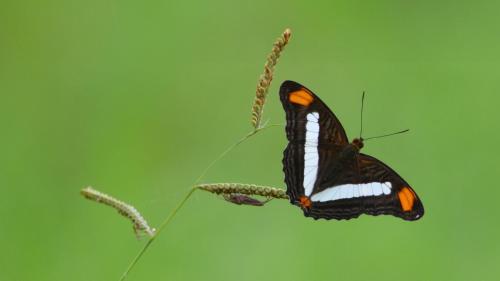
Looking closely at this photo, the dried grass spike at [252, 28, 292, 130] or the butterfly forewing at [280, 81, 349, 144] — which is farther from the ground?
the butterfly forewing at [280, 81, 349, 144]

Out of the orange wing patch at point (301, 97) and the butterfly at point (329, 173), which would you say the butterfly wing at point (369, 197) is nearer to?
the butterfly at point (329, 173)

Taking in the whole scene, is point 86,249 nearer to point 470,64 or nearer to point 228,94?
point 228,94

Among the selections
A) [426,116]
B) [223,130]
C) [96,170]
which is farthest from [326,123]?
[426,116]

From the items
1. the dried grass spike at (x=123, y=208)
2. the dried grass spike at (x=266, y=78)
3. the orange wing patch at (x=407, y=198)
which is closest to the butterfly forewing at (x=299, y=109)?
the orange wing patch at (x=407, y=198)

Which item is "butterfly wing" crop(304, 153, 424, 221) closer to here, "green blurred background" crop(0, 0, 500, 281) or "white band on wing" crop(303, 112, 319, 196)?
"white band on wing" crop(303, 112, 319, 196)

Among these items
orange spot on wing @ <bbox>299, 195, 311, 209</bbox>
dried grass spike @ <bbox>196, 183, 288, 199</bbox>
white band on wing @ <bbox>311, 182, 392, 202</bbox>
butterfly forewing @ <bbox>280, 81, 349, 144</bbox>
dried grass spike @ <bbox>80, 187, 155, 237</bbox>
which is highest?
butterfly forewing @ <bbox>280, 81, 349, 144</bbox>

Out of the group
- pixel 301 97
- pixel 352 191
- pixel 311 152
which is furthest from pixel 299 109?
pixel 352 191

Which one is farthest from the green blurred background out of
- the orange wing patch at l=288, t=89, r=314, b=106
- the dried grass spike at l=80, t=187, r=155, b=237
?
the dried grass spike at l=80, t=187, r=155, b=237

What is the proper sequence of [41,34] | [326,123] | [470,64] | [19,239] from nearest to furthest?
[326,123]
[19,239]
[41,34]
[470,64]
